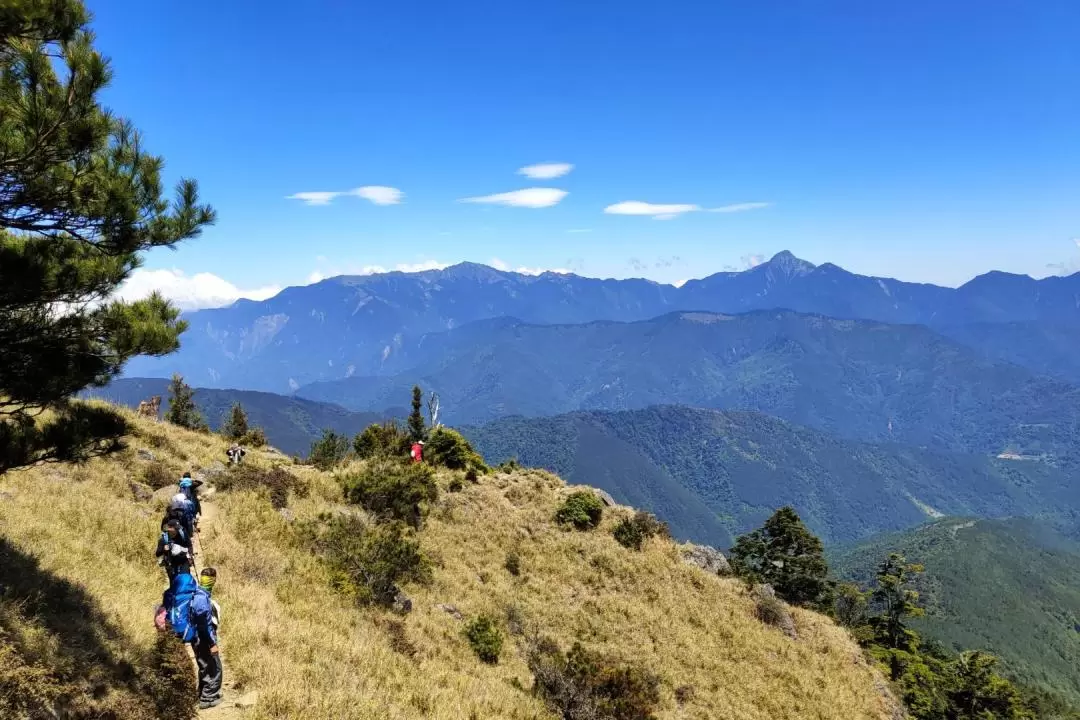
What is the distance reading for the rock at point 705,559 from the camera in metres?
32.3

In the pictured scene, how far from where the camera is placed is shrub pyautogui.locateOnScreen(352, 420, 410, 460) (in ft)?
117

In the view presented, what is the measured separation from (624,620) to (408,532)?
9.98 meters

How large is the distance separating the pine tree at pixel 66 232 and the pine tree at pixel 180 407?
32009 mm

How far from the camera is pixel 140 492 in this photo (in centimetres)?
1898

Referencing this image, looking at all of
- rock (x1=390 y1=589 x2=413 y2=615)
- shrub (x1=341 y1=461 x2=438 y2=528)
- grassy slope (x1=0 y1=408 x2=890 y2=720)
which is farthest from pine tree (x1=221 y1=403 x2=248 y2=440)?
rock (x1=390 y1=589 x2=413 y2=615)

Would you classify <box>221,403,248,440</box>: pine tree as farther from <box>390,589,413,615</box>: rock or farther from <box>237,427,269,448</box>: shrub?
<box>390,589,413,615</box>: rock

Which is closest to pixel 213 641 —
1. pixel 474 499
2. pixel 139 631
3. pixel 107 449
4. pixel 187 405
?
pixel 139 631

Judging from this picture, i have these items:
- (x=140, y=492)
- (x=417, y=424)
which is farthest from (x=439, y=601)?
(x=417, y=424)

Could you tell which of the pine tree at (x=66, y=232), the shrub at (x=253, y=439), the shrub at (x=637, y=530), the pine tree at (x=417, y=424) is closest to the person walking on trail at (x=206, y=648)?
the pine tree at (x=66, y=232)

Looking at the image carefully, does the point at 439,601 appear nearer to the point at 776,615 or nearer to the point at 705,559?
the point at 776,615

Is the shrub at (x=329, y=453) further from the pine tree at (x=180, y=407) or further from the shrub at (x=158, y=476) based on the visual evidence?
the shrub at (x=158, y=476)

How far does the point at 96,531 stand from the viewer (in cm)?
1441

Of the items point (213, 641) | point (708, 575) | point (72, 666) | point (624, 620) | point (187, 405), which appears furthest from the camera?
point (187, 405)

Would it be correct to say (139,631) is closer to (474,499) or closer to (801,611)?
(474,499)
